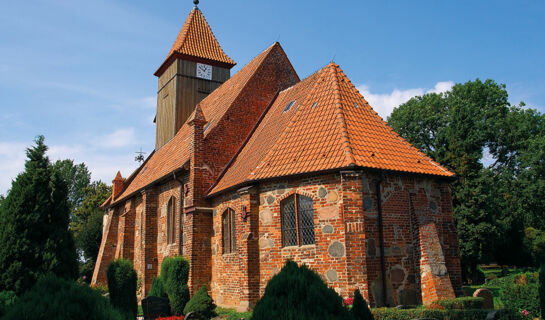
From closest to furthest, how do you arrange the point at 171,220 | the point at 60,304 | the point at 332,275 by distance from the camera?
the point at 60,304 → the point at 332,275 → the point at 171,220

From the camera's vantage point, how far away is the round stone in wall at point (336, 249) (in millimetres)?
11602

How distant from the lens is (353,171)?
38.6 ft

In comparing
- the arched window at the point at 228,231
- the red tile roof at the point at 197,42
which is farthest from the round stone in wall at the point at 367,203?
the red tile roof at the point at 197,42

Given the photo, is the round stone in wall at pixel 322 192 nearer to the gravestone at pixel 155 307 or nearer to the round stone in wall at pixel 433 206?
the round stone in wall at pixel 433 206

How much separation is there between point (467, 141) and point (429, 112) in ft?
39.9

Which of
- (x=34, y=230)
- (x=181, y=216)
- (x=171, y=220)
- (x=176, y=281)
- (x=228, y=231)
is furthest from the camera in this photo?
(x=171, y=220)

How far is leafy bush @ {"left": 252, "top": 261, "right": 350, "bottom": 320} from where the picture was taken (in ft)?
15.7

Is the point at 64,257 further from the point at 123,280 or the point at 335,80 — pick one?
the point at 335,80

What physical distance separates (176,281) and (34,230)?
5.92m

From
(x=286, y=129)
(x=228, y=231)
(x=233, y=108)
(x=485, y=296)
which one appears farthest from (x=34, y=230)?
(x=485, y=296)

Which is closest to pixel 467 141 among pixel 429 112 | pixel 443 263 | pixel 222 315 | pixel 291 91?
pixel 429 112

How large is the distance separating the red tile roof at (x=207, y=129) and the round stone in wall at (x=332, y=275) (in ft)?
26.0

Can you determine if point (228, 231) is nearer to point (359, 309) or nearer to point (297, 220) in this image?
point (297, 220)

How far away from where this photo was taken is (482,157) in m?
27.5
